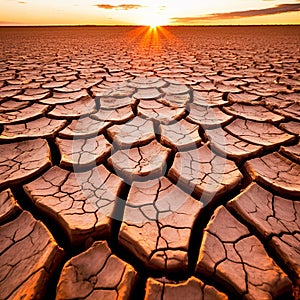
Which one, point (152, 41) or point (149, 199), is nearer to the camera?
point (149, 199)

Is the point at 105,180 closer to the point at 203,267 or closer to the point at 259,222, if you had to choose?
the point at 203,267

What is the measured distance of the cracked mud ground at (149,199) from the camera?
75 cm

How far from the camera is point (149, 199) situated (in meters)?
1.07

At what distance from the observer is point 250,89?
2586 mm

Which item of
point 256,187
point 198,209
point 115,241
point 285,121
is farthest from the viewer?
point 285,121

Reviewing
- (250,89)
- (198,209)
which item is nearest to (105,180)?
(198,209)

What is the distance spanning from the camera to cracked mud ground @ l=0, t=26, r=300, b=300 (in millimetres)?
751

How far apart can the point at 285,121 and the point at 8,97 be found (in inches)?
98.9

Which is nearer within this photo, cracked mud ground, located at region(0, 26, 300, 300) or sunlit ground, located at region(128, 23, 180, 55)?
cracked mud ground, located at region(0, 26, 300, 300)

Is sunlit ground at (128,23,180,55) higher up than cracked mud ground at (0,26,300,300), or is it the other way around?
cracked mud ground at (0,26,300,300)

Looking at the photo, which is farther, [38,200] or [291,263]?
[38,200]

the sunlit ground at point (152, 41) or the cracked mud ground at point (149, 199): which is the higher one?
the cracked mud ground at point (149, 199)

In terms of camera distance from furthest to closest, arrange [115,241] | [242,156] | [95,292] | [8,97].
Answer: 1. [8,97]
2. [242,156]
3. [115,241]
4. [95,292]

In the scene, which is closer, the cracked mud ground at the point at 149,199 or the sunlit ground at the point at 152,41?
the cracked mud ground at the point at 149,199
